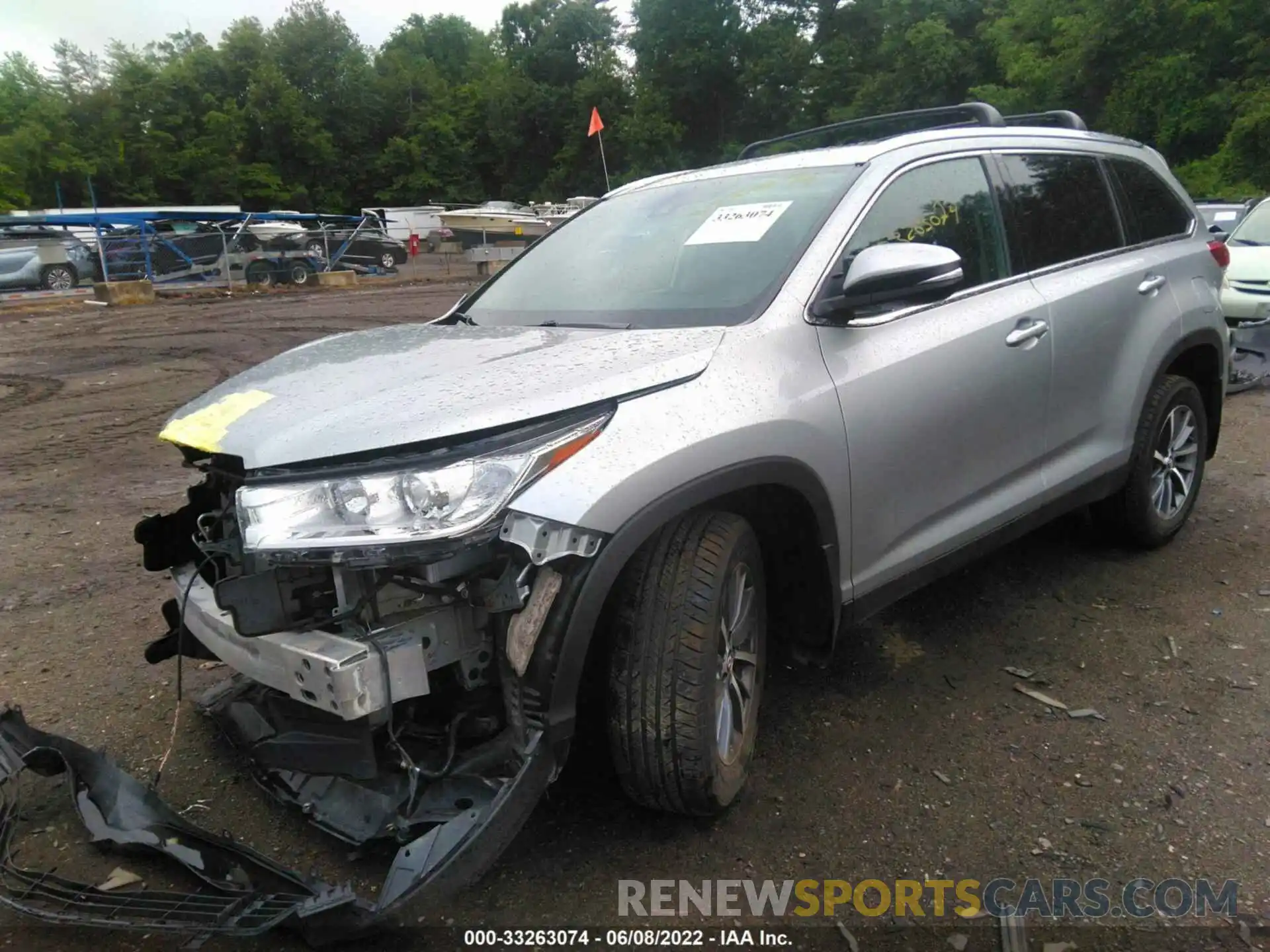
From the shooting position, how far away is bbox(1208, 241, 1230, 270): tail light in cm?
432

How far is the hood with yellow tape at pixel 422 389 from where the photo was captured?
2080mm

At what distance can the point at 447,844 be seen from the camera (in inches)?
76.7

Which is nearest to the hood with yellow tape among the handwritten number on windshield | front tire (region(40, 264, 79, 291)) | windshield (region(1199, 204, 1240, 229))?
the handwritten number on windshield

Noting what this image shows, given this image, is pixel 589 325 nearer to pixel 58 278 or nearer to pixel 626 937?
pixel 626 937

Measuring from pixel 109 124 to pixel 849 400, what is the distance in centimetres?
5498

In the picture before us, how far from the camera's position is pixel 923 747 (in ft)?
9.34

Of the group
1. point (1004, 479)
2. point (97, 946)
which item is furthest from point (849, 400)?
point (97, 946)

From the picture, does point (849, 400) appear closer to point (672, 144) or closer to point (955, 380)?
point (955, 380)

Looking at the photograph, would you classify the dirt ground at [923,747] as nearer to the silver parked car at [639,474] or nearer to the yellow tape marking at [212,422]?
the silver parked car at [639,474]

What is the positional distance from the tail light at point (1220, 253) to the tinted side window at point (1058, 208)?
79cm

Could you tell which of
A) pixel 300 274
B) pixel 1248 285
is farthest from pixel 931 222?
pixel 300 274

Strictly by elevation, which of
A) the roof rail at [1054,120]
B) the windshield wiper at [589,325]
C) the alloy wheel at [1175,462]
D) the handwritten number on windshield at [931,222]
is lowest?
the alloy wheel at [1175,462]

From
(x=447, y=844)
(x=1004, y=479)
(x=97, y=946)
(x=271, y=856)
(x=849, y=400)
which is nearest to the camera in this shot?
(x=447, y=844)

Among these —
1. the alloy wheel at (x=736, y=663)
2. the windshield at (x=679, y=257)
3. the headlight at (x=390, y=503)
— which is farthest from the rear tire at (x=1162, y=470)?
the headlight at (x=390, y=503)
